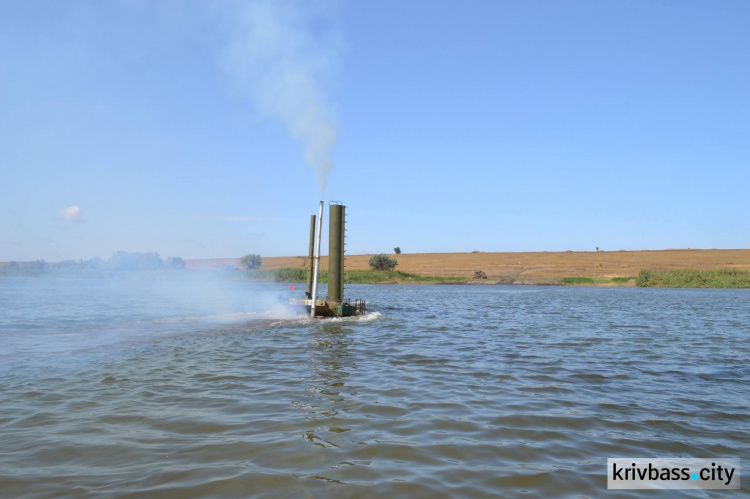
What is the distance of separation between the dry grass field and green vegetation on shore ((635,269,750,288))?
8.57 meters

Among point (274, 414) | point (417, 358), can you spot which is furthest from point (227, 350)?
point (274, 414)

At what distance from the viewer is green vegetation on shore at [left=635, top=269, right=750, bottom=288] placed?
6346 centimetres

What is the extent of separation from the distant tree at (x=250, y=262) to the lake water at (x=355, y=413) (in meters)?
90.6

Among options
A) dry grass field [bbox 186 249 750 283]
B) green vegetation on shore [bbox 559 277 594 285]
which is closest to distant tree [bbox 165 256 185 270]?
dry grass field [bbox 186 249 750 283]

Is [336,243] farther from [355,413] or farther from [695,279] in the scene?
[695,279]

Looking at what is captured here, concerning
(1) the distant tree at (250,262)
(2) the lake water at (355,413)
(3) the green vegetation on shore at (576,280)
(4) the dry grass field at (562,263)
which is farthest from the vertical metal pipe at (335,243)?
(1) the distant tree at (250,262)

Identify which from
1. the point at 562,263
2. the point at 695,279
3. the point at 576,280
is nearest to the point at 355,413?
the point at 695,279

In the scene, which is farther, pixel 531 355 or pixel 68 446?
pixel 531 355

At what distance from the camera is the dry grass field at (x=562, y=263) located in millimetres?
83000

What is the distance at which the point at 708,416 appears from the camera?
8.55 m

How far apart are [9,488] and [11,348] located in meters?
12.3

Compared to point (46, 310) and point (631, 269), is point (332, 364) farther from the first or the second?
point (631, 269)

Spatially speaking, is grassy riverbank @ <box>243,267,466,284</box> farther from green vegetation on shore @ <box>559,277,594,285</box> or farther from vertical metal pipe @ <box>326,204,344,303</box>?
vertical metal pipe @ <box>326,204,344,303</box>

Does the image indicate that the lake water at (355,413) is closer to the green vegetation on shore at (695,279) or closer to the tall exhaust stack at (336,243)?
the tall exhaust stack at (336,243)
